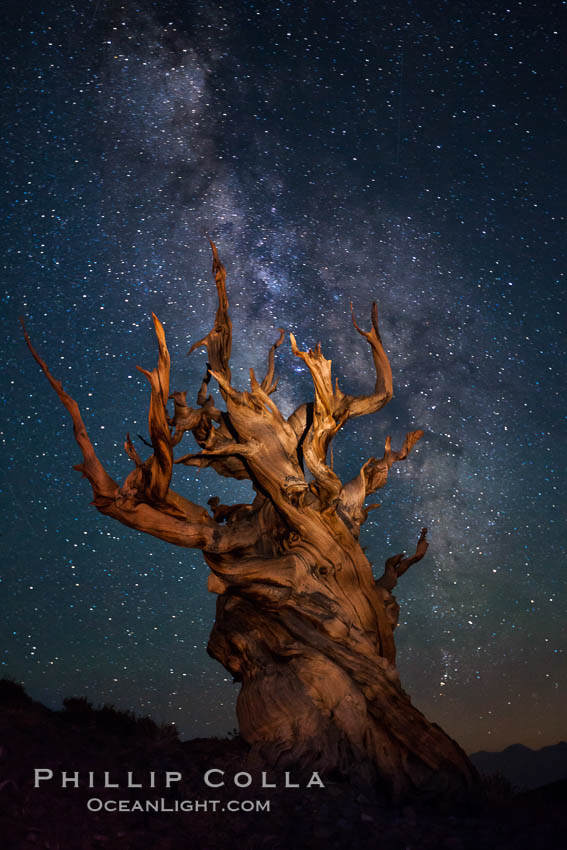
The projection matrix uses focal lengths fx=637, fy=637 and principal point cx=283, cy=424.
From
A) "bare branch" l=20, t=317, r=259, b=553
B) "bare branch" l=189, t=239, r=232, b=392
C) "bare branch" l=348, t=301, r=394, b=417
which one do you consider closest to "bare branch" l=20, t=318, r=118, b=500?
"bare branch" l=20, t=317, r=259, b=553

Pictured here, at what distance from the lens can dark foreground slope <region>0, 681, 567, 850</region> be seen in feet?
16.1

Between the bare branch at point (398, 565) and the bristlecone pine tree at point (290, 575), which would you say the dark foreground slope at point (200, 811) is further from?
the bare branch at point (398, 565)

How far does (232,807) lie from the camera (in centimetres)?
582

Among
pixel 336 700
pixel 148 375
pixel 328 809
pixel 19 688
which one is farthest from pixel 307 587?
pixel 19 688

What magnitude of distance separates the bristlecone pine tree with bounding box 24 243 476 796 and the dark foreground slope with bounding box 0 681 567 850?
0.48 meters

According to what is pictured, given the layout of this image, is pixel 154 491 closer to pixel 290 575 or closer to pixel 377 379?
pixel 290 575

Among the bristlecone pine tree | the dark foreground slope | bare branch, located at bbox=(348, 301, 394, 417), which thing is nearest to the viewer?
the dark foreground slope

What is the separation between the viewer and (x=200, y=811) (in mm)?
5621

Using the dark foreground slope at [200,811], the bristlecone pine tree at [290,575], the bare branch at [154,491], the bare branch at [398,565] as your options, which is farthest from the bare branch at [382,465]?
the dark foreground slope at [200,811]

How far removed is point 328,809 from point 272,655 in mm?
2359

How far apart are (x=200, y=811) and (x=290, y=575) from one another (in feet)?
9.68

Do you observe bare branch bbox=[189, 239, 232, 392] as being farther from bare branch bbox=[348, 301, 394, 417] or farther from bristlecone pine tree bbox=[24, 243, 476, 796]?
bare branch bbox=[348, 301, 394, 417]

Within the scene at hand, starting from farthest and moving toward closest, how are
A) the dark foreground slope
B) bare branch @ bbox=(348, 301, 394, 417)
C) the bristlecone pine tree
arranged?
bare branch @ bbox=(348, 301, 394, 417)
the bristlecone pine tree
the dark foreground slope

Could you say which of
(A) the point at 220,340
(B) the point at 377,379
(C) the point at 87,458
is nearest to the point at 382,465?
(B) the point at 377,379
